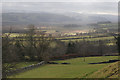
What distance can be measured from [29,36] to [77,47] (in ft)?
45.0

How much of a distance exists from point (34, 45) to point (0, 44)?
22.2 metres

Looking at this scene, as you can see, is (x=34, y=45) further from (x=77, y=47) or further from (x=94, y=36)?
(x=94, y=36)

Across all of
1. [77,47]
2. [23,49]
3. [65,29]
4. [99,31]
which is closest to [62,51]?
[77,47]

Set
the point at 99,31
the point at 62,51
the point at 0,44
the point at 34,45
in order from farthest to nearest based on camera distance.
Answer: the point at 99,31
the point at 62,51
the point at 34,45
the point at 0,44

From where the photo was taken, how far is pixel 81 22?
48531 millimetres

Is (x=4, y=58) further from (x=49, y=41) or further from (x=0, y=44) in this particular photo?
(x=49, y=41)

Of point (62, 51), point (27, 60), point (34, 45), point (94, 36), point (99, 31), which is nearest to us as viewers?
point (27, 60)

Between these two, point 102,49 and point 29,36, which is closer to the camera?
point 29,36

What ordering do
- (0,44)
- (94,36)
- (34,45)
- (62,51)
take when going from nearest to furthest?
(0,44) → (34,45) → (62,51) → (94,36)

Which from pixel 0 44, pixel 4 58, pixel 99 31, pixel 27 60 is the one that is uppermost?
pixel 99 31

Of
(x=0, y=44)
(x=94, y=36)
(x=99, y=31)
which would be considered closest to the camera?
(x=0, y=44)

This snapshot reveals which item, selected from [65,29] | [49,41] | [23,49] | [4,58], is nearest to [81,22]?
[65,29]

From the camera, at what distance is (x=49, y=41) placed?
36.9 metres

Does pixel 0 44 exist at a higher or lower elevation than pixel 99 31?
lower
